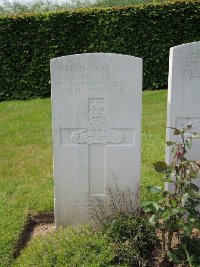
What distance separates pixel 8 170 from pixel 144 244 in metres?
2.61

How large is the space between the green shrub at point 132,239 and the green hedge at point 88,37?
7.30 metres

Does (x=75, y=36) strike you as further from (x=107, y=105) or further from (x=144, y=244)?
(x=144, y=244)

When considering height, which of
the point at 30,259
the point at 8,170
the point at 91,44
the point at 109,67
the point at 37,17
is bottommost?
the point at 30,259

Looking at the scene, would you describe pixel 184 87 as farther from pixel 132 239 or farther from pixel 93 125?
pixel 132 239

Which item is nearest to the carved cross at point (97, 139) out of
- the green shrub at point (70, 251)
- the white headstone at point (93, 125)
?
the white headstone at point (93, 125)

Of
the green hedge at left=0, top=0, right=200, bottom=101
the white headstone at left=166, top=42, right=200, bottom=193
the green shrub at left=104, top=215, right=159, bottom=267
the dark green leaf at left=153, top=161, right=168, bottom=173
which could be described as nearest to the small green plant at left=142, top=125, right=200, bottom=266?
the dark green leaf at left=153, top=161, right=168, bottom=173

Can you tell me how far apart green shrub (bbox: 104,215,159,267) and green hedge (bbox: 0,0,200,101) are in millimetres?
7302

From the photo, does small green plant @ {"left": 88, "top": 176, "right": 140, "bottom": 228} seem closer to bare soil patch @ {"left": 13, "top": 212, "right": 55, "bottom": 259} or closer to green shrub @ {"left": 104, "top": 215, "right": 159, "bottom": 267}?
green shrub @ {"left": 104, "top": 215, "right": 159, "bottom": 267}

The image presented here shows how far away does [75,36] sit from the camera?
397 inches

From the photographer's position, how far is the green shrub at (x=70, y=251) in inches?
117

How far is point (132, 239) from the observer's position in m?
3.21

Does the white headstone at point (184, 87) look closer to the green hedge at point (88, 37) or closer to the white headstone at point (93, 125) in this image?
the white headstone at point (93, 125)

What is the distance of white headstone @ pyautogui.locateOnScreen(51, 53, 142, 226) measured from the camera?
135 inches

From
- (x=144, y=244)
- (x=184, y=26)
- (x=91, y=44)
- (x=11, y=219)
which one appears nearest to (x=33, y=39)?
(x=91, y=44)
